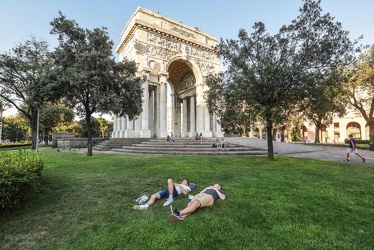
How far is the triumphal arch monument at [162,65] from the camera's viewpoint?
75.6 ft

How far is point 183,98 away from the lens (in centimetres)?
3359

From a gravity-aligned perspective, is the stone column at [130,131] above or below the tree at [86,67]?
below

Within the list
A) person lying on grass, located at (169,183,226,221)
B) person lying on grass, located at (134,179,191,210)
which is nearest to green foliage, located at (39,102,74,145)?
person lying on grass, located at (134,179,191,210)

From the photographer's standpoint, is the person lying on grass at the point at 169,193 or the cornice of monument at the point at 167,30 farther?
the cornice of monument at the point at 167,30

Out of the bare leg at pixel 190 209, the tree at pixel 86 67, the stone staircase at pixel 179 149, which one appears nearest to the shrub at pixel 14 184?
the bare leg at pixel 190 209

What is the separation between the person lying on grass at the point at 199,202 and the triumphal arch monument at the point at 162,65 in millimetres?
18502

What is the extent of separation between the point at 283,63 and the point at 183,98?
2429 cm

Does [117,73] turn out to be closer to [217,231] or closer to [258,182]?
[258,182]

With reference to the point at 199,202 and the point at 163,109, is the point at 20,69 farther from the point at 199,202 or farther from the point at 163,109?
the point at 199,202

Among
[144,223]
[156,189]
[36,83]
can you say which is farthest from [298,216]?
[36,83]

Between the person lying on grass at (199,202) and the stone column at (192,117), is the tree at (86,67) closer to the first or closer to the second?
the person lying on grass at (199,202)

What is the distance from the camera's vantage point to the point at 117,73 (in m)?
13.6

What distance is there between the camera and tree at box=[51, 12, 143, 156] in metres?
11.8

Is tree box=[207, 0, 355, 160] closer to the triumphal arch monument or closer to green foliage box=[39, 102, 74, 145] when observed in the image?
the triumphal arch monument
